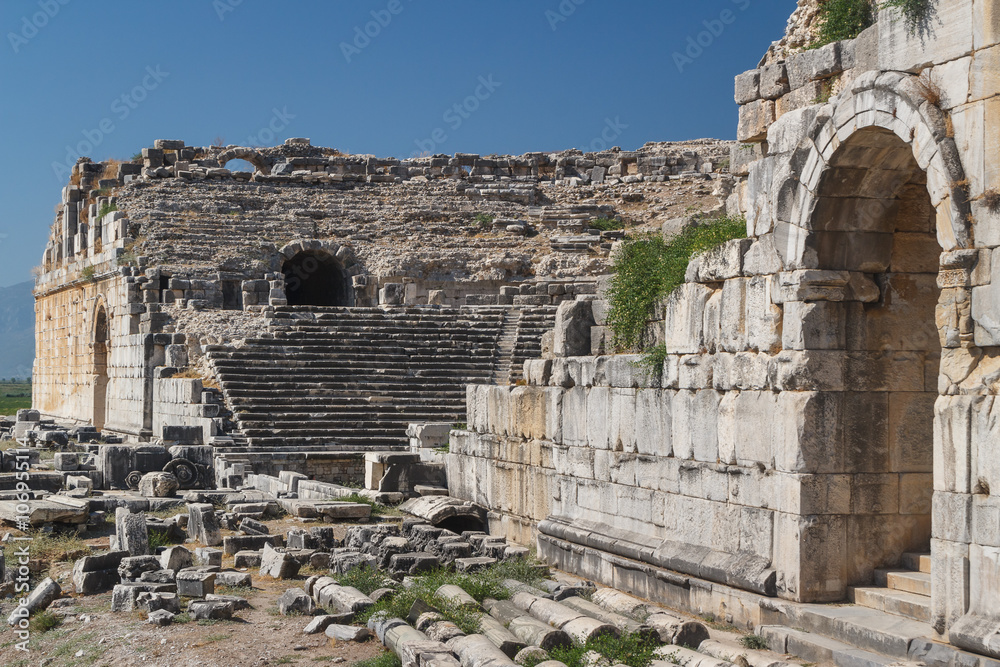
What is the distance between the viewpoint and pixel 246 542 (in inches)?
461

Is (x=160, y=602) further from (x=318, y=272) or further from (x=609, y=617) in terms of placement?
(x=318, y=272)

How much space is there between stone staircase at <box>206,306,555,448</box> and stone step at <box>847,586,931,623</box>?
513 inches

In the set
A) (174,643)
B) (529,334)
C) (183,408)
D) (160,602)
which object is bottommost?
(174,643)

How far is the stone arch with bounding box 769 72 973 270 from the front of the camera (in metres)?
6.62

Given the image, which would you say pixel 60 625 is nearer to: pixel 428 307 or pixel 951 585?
pixel 951 585

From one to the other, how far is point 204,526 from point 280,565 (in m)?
2.04

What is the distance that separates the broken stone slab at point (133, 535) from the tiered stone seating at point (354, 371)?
8.06 m

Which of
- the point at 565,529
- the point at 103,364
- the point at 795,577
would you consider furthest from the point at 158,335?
the point at 795,577

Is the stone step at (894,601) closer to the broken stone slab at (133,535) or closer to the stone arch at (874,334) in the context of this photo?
the stone arch at (874,334)

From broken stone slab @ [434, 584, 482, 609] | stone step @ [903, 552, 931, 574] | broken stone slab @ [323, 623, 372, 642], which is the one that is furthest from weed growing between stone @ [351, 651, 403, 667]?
stone step @ [903, 552, 931, 574]

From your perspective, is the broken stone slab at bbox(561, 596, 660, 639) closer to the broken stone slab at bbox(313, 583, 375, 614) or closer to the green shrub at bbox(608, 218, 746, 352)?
the broken stone slab at bbox(313, 583, 375, 614)

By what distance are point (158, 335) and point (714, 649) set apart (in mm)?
19050

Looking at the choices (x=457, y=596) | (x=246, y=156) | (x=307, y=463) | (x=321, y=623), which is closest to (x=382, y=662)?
(x=321, y=623)

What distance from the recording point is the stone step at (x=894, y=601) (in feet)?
22.9
